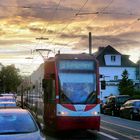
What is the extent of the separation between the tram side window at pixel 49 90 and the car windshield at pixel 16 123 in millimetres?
8219

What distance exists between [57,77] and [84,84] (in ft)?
3.74

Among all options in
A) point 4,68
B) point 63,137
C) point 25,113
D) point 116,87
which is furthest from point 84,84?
point 4,68

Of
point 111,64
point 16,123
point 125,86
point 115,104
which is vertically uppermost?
point 111,64

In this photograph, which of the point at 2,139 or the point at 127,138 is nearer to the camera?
the point at 2,139

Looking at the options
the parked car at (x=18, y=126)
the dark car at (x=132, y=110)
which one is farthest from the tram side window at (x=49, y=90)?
the dark car at (x=132, y=110)

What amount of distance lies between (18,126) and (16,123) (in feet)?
0.63

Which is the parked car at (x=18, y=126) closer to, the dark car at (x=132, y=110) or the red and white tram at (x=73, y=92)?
the red and white tram at (x=73, y=92)

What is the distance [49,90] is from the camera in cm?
2147

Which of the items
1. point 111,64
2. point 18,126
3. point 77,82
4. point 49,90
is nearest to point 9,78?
point 111,64

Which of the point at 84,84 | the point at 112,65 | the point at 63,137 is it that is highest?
the point at 112,65

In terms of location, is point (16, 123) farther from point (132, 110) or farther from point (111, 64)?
point (111, 64)

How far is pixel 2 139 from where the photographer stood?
35.8 feet

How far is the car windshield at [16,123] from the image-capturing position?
11.7 m

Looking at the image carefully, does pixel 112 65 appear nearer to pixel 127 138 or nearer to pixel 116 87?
pixel 116 87
